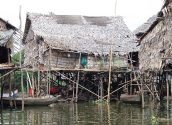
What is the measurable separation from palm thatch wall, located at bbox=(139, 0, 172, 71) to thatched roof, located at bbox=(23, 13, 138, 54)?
549cm

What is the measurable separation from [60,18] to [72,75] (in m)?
5.61

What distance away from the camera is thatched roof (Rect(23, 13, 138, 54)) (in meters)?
33.0

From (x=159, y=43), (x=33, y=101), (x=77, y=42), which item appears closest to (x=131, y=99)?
(x=159, y=43)

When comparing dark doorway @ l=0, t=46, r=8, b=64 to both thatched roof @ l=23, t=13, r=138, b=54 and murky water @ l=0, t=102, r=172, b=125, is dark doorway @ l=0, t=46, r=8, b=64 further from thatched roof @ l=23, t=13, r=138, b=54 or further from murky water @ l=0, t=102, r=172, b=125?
thatched roof @ l=23, t=13, r=138, b=54

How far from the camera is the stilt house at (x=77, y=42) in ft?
108

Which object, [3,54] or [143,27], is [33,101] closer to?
[3,54]

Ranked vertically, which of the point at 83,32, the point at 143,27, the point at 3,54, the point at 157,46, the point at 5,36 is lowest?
the point at 3,54

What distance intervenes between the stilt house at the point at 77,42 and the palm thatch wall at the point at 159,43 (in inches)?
216

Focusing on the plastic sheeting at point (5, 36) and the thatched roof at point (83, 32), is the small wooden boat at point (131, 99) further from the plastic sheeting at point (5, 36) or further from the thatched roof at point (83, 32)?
the plastic sheeting at point (5, 36)

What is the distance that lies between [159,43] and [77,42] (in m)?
10.6

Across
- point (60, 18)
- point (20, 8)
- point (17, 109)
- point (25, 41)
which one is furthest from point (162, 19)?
point (25, 41)

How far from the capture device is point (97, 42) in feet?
112

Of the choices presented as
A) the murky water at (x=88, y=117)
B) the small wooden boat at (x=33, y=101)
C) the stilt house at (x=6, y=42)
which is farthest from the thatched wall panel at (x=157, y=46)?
the stilt house at (x=6, y=42)

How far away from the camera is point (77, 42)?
3338 centimetres
